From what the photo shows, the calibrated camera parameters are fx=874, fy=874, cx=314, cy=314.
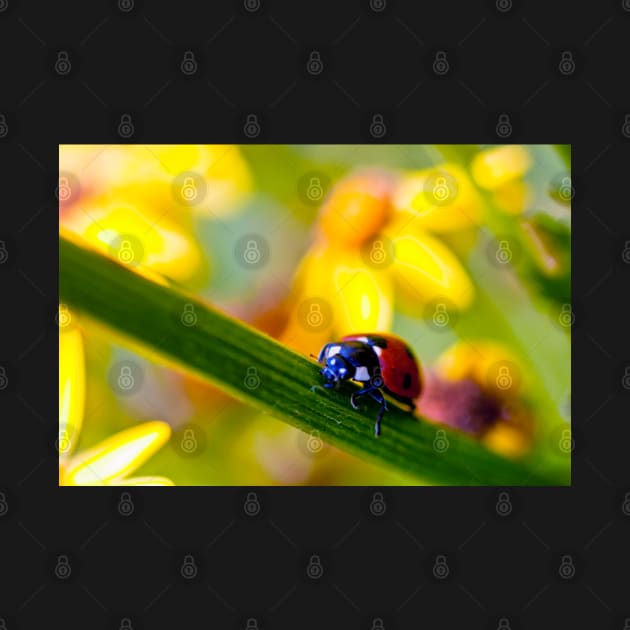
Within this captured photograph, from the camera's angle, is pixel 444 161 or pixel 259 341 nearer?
pixel 259 341

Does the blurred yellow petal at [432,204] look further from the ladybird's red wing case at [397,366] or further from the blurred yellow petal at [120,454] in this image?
the blurred yellow petal at [120,454]

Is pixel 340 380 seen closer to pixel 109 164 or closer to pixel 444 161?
pixel 444 161

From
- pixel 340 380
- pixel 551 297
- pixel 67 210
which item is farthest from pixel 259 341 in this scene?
pixel 67 210

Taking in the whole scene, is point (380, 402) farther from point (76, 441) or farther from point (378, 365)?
point (76, 441)

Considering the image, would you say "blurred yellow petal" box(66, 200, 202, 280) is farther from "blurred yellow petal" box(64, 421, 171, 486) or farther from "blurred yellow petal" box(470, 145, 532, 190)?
"blurred yellow petal" box(470, 145, 532, 190)

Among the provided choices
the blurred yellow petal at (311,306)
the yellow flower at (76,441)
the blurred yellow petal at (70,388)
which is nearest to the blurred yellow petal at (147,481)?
the yellow flower at (76,441)

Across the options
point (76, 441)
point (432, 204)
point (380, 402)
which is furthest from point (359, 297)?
point (76, 441)
